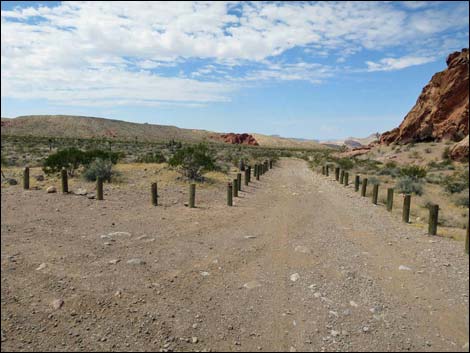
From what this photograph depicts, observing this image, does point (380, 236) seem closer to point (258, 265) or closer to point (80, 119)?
point (258, 265)

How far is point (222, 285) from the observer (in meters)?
5.96

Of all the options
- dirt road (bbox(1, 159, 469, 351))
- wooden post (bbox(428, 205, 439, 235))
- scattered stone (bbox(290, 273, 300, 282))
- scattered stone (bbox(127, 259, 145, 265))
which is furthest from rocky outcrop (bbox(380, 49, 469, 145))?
scattered stone (bbox(127, 259, 145, 265))

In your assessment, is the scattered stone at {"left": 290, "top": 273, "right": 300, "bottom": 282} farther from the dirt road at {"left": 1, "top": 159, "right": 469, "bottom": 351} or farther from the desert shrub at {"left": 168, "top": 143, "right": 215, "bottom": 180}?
the desert shrub at {"left": 168, "top": 143, "right": 215, "bottom": 180}

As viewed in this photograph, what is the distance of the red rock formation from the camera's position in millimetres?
123688

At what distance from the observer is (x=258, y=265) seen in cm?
689

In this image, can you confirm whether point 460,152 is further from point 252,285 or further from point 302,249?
point 252,285

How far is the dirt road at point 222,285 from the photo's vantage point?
417 centimetres

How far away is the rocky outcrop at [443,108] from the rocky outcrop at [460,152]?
6377mm

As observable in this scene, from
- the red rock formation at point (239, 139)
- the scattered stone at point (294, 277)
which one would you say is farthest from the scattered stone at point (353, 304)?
the red rock formation at point (239, 139)

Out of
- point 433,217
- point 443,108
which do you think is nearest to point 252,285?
point 433,217

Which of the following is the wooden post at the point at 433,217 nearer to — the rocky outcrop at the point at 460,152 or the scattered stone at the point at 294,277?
the scattered stone at the point at 294,277

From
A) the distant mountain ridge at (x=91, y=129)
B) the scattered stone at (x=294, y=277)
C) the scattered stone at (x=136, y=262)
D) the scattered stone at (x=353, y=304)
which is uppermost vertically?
the distant mountain ridge at (x=91, y=129)

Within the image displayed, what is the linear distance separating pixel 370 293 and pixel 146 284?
10.4ft

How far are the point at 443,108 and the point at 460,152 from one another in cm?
1154
